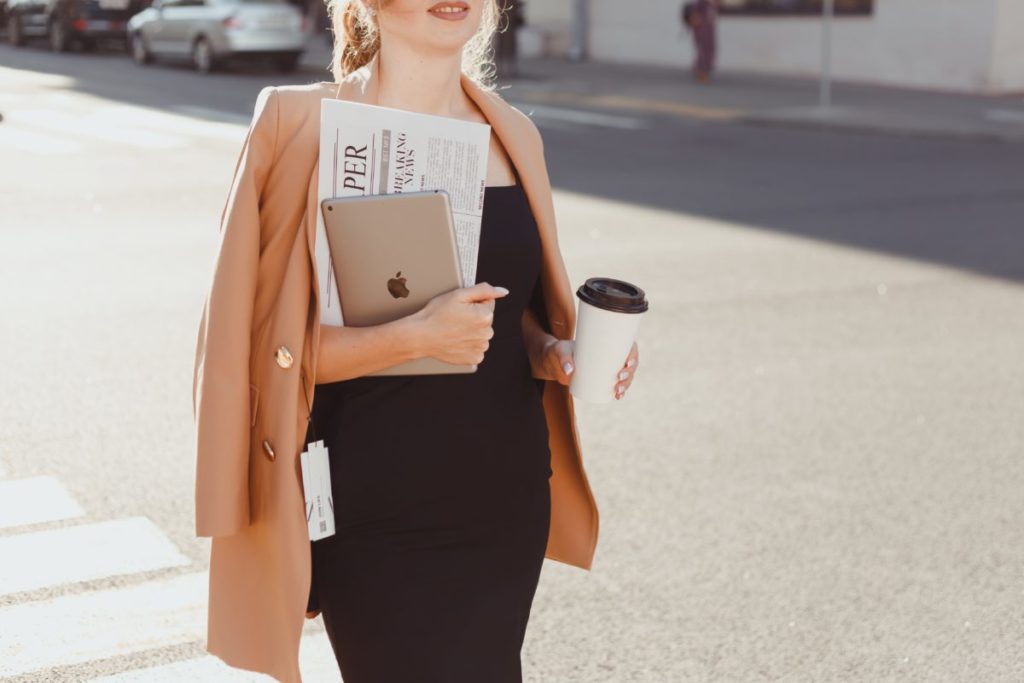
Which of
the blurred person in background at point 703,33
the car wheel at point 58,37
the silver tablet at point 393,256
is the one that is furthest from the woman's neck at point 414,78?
the car wheel at point 58,37

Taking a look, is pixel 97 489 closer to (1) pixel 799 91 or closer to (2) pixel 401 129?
(2) pixel 401 129

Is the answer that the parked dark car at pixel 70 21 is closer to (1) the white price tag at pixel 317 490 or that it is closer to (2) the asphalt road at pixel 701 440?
(2) the asphalt road at pixel 701 440

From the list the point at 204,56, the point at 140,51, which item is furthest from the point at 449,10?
the point at 140,51

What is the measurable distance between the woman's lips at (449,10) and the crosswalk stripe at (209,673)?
6.49 ft

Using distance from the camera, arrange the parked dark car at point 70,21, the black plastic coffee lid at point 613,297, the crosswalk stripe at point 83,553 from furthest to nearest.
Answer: the parked dark car at point 70,21, the crosswalk stripe at point 83,553, the black plastic coffee lid at point 613,297

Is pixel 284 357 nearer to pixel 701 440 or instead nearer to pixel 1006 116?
pixel 701 440

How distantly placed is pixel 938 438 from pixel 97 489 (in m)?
3.47

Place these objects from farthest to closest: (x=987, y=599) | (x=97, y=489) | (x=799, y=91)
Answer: (x=799, y=91)
(x=97, y=489)
(x=987, y=599)

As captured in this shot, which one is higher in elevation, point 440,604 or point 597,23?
point 440,604

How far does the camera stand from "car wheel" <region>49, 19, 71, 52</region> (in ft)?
102

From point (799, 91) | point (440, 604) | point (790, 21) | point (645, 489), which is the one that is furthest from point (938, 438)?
point (790, 21)

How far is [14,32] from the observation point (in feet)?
109

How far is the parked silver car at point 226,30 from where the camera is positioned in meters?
26.2

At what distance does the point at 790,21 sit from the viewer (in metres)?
27.5
